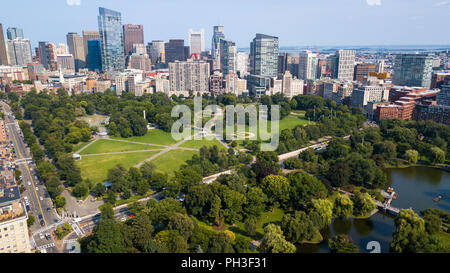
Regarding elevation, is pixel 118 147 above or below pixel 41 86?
below

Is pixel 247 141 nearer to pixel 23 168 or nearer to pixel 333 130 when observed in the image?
pixel 333 130

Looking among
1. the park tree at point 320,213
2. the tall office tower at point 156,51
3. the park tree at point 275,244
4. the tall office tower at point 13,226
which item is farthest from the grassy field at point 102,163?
the tall office tower at point 156,51

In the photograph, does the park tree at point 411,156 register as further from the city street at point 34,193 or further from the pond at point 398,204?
the city street at point 34,193

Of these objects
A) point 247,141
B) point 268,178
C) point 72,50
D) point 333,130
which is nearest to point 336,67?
point 333,130

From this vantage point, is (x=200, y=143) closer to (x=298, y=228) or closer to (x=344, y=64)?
(x=298, y=228)

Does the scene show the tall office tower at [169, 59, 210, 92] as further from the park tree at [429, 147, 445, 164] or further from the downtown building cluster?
the park tree at [429, 147, 445, 164]

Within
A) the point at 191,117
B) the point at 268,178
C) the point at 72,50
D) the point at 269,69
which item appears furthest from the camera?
the point at 72,50
